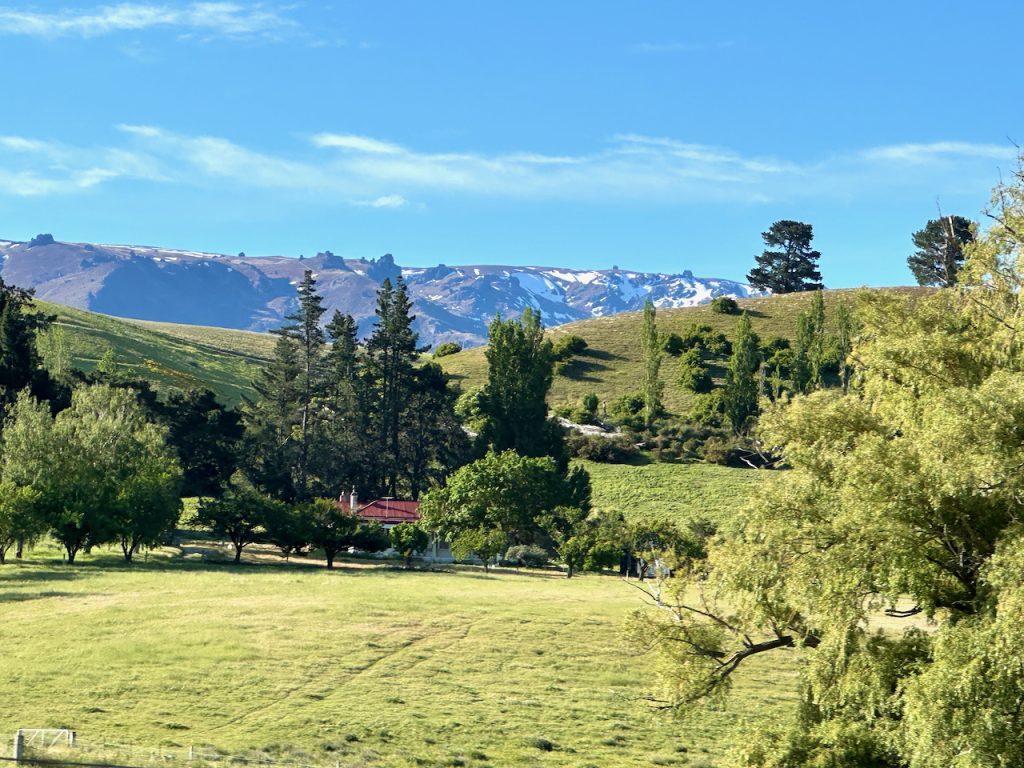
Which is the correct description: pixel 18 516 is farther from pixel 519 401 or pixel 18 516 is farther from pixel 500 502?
pixel 519 401

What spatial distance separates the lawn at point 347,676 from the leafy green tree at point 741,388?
193 feet

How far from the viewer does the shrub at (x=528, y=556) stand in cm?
7600

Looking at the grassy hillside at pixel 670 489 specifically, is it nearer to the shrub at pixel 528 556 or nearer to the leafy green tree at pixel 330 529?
the shrub at pixel 528 556

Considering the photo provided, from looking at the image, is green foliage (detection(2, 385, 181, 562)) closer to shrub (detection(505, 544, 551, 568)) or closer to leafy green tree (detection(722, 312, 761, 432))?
shrub (detection(505, 544, 551, 568))

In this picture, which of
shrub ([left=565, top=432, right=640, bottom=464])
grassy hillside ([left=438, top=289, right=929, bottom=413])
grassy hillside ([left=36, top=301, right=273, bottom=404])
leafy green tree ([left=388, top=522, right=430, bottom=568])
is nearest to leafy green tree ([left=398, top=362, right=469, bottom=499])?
shrub ([left=565, top=432, right=640, bottom=464])

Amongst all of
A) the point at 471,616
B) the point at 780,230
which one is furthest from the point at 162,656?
the point at 780,230

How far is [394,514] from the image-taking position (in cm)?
8800

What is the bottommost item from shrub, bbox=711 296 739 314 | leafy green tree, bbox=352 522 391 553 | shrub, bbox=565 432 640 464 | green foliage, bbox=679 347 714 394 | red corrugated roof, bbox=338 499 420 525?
leafy green tree, bbox=352 522 391 553

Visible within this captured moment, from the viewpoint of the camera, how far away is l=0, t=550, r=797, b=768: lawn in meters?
30.4

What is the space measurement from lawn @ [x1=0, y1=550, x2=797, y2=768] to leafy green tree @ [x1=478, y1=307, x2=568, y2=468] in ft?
121

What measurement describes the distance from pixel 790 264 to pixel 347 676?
149430 millimetres

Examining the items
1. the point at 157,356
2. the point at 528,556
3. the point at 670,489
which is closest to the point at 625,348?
the point at 670,489

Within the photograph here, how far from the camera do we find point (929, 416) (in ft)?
76.0

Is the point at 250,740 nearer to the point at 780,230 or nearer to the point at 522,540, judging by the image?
the point at 522,540
